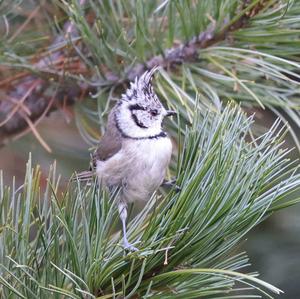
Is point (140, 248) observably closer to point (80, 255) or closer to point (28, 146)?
point (80, 255)

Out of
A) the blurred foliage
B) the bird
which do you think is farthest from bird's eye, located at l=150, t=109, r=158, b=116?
the blurred foliage

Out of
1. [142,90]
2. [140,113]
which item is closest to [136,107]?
[140,113]

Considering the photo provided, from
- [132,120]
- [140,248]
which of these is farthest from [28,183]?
[132,120]

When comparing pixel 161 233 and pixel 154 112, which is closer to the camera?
pixel 161 233

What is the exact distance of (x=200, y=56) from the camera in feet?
4.79

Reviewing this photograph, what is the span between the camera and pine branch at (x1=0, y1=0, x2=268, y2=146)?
4.71 feet

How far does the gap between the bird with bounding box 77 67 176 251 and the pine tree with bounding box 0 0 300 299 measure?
0.04m

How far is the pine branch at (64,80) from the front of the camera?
1437mm

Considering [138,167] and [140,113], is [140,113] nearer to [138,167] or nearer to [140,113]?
[140,113]

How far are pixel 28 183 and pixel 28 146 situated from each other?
1.05 m

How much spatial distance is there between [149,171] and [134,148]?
0.10m

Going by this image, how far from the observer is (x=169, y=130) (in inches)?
62.6

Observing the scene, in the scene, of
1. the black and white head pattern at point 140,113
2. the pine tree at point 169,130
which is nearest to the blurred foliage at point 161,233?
the pine tree at point 169,130

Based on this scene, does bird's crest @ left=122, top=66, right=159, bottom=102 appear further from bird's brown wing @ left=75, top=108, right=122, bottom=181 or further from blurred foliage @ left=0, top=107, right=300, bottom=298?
blurred foliage @ left=0, top=107, right=300, bottom=298
